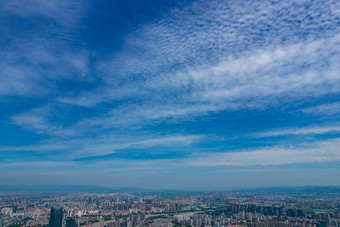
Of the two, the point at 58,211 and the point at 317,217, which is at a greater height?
the point at 58,211

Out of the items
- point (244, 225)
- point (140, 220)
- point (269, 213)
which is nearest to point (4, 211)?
point (140, 220)

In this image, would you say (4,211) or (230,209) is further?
(230,209)

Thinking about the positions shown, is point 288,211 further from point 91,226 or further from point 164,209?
point 91,226

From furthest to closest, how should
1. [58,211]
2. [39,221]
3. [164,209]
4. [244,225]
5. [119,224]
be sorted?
[164,209], [39,221], [244,225], [119,224], [58,211]

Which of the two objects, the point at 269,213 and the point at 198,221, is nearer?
the point at 198,221

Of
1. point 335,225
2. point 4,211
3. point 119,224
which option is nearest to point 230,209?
point 335,225

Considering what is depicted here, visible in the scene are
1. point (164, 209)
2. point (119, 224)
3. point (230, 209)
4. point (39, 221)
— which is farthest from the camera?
point (164, 209)

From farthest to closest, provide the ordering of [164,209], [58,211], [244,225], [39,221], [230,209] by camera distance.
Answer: [164,209], [230,209], [39,221], [244,225], [58,211]

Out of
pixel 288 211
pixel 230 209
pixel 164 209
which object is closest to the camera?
pixel 288 211

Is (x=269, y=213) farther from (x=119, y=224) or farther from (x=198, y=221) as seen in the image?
(x=119, y=224)
